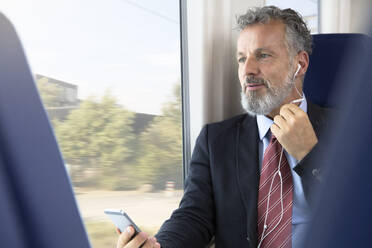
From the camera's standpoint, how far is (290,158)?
5.22 feet

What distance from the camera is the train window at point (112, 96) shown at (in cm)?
145

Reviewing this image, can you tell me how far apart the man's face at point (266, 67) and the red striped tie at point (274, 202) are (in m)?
0.24

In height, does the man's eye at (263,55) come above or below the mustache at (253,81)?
above

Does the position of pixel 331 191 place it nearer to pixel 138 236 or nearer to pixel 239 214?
pixel 138 236

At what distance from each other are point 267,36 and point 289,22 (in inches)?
4.6

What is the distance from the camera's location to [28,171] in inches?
10.8

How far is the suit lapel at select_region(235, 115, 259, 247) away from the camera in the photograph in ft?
4.94

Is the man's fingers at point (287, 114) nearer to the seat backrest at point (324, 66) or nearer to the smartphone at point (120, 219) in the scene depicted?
the seat backrest at point (324, 66)

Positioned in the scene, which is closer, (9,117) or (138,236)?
(9,117)

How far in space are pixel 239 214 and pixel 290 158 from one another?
0.30 m

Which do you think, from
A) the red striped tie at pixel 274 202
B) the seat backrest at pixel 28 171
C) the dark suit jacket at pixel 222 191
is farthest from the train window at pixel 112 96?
the seat backrest at pixel 28 171

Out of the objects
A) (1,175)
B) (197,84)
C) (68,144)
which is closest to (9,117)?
(1,175)

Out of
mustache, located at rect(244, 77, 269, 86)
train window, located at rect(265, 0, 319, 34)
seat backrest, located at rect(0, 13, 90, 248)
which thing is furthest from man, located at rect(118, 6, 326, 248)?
seat backrest, located at rect(0, 13, 90, 248)

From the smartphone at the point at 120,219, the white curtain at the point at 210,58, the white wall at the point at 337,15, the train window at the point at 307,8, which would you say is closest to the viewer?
the smartphone at the point at 120,219
